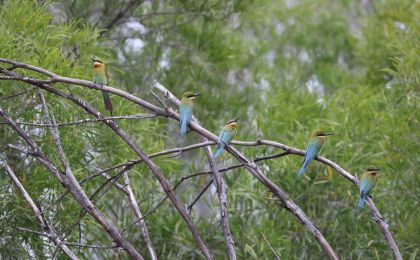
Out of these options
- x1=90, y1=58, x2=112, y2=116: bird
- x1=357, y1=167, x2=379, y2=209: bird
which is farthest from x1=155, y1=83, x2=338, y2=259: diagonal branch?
x1=90, y1=58, x2=112, y2=116: bird

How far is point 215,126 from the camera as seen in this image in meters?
6.11

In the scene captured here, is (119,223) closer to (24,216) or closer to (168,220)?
(168,220)

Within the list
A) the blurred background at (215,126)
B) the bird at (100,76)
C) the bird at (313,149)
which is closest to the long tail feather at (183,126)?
the blurred background at (215,126)

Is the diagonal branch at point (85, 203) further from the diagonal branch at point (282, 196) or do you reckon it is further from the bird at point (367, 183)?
the bird at point (367, 183)

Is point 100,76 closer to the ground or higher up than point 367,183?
higher up

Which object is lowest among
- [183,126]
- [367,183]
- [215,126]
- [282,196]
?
[215,126]

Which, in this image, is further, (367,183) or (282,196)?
(367,183)

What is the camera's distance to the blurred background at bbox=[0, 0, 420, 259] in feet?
13.9

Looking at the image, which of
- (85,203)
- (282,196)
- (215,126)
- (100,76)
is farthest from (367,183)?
(215,126)

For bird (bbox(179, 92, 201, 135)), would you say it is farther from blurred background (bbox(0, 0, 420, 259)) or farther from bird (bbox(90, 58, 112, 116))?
bird (bbox(90, 58, 112, 116))

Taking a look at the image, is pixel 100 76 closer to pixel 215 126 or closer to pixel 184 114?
pixel 184 114

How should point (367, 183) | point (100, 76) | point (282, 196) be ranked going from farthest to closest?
point (100, 76), point (367, 183), point (282, 196)

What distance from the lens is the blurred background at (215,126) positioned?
13.9 ft

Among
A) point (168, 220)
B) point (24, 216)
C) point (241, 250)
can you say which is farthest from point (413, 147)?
point (24, 216)
